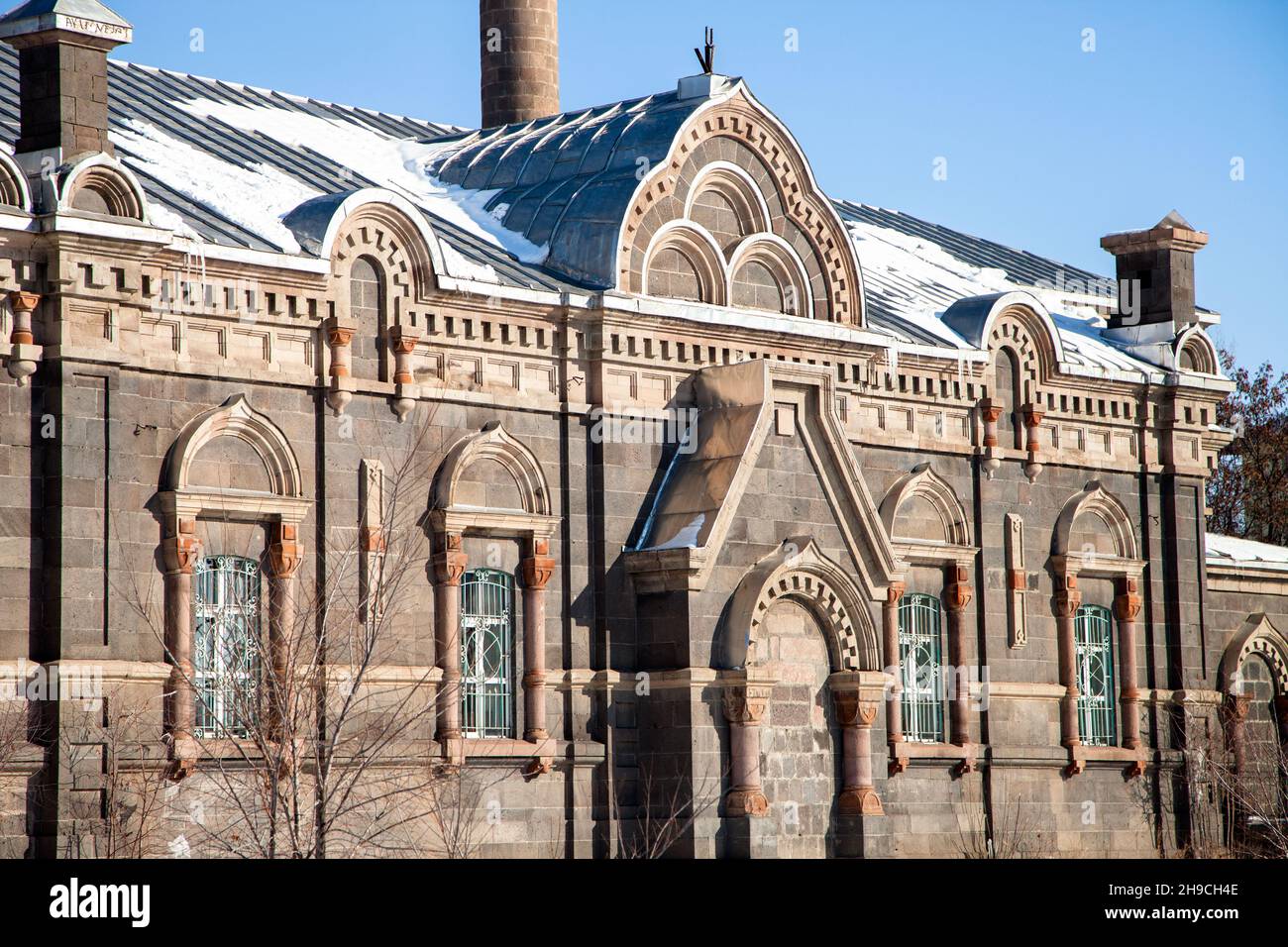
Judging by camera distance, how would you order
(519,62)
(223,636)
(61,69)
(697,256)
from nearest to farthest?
(61,69) → (223,636) → (697,256) → (519,62)

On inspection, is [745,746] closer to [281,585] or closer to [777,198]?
[281,585]

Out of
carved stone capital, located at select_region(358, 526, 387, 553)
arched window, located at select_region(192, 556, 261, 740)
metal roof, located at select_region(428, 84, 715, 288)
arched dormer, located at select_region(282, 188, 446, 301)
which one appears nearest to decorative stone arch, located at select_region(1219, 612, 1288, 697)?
metal roof, located at select_region(428, 84, 715, 288)

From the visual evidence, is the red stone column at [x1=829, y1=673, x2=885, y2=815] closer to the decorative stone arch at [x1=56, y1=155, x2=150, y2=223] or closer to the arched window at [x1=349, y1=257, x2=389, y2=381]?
the arched window at [x1=349, y1=257, x2=389, y2=381]

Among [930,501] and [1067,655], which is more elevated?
[930,501]

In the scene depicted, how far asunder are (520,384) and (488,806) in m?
5.33

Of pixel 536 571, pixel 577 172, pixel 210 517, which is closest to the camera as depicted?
pixel 210 517

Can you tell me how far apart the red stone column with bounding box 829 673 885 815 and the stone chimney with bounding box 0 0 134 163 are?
11624 millimetres

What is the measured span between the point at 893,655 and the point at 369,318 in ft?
31.7

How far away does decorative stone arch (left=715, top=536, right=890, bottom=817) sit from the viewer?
A: 2823 centimetres

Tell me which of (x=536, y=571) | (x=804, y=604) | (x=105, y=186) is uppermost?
(x=105, y=186)

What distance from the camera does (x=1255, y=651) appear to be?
38.9 m

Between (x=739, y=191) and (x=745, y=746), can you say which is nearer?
(x=745, y=746)

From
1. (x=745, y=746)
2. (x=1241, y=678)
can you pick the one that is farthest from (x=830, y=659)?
(x=1241, y=678)
